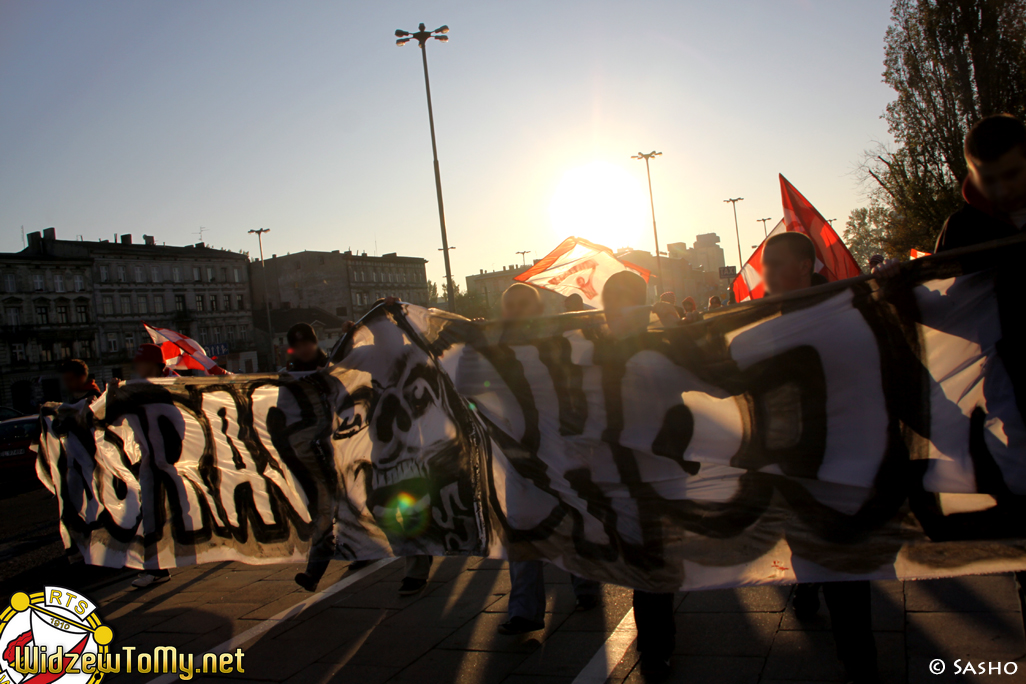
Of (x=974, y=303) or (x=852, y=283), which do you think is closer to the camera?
(x=974, y=303)

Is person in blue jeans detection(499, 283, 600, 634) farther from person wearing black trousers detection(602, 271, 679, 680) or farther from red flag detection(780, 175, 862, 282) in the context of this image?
red flag detection(780, 175, 862, 282)

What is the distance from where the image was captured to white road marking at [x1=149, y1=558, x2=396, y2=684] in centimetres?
454

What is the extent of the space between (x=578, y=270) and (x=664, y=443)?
6068 millimetres

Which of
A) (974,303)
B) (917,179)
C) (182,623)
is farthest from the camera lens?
(917,179)

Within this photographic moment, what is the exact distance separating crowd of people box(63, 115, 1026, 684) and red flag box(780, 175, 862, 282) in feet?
11.6

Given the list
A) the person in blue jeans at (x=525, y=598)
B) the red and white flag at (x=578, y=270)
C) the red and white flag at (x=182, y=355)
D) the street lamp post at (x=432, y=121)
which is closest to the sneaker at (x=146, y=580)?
the person in blue jeans at (x=525, y=598)

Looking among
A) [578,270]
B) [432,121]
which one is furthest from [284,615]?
[432,121]

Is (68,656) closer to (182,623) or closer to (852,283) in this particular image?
(182,623)

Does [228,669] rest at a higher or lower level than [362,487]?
lower

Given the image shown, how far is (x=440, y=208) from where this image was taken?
76.3 feet

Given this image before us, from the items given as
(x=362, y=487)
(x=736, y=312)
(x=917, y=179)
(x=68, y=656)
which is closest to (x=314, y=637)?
(x=362, y=487)

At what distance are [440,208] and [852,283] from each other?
2073cm

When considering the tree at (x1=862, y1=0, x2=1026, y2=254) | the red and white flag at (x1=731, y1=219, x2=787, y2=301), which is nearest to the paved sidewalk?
the red and white flag at (x1=731, y1=219, x2=787, y2=301)

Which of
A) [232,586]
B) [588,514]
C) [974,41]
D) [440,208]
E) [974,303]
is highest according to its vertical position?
[974,41]
